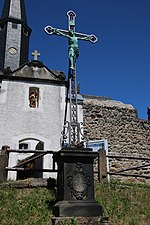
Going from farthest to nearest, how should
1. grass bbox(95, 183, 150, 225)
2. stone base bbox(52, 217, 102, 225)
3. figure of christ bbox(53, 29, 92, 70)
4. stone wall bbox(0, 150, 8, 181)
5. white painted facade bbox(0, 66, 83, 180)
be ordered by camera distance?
1. white painted facade bbox(0, 66, 83, 180)
2. stone wall bbox(0, 150, 8, 181)
3. figure of christ bbox(53, 29, 92, 70)
4. grass bbox(95, 183, 150, 225)
5. stone base bbox(52, 217, 102, 225)

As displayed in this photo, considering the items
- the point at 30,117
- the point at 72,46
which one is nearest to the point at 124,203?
the point at 72,46

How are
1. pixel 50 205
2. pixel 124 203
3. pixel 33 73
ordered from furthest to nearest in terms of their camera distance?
pixel 33 73 < pixel 124 203 < pixel 50 205

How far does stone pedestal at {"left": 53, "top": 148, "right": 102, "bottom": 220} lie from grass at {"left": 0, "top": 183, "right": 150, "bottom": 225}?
1.23 feet

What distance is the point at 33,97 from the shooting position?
12633mm

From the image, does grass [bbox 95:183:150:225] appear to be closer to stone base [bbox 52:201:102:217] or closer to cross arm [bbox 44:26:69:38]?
stone base [bbox 52:201:102:217]

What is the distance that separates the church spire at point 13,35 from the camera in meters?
17.2

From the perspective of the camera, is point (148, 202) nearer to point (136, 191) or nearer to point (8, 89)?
point (136, 191)

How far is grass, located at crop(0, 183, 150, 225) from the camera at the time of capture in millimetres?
4699

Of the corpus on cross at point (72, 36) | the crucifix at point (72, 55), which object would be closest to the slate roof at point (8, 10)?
the corpus on cross at point (72, 36)

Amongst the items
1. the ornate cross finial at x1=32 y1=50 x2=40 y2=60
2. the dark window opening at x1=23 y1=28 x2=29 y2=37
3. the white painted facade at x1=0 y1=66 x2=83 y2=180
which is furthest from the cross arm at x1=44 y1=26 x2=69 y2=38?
the dark window opening at x1=23 y1=28 x2=29 y2=37

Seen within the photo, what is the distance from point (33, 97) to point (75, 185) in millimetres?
8348

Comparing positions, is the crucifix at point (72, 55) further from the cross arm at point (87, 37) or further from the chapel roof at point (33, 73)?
the chapel roof at point (33, 73)

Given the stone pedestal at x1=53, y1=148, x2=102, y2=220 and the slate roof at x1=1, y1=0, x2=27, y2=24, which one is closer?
the stone pedestal at x1=53, y1=148, x2=102, y2=220

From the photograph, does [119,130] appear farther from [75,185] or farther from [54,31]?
[75,185]
